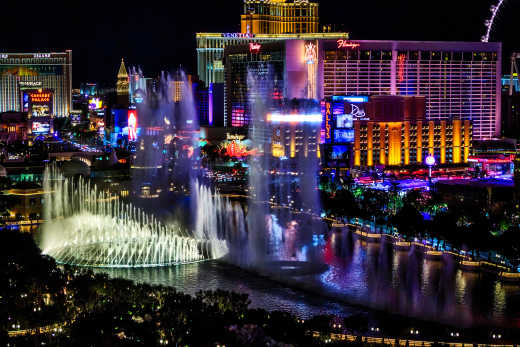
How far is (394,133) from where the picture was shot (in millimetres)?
59812

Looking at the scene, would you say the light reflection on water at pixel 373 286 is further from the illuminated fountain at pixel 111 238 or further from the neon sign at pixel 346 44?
the neon sign at pixel 346 44

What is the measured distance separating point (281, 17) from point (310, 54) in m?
17.2

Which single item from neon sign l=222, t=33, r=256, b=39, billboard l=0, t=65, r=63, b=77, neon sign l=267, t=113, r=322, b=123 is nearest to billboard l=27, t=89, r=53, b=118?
billboard l=0, t=65, r=63, b=77

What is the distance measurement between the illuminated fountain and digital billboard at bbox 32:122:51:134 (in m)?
48.4

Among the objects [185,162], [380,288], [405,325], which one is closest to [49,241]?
[380,288]

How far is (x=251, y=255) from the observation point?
32.8 m

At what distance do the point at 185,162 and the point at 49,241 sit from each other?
108 ft

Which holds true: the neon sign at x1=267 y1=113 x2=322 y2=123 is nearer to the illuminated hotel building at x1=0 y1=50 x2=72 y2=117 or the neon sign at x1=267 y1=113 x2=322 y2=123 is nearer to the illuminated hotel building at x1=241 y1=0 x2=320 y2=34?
the illuminated hotel building at x1=241 y1=0 x2=320 y2=34

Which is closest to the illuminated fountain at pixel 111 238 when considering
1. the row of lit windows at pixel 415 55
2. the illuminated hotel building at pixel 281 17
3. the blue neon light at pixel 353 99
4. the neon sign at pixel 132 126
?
the blue neon light at pixel 353 99

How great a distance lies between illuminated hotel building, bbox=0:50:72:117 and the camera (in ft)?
348

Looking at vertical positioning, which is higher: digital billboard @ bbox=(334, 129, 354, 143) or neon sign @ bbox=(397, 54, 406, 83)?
neon sign @ bbox=(397, 54, 406, 83)

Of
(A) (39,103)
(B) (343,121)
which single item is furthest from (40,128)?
(B) (343,121)

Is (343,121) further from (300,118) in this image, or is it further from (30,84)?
(30,84)

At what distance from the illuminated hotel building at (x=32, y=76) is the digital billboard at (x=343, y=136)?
5766 centimetres
